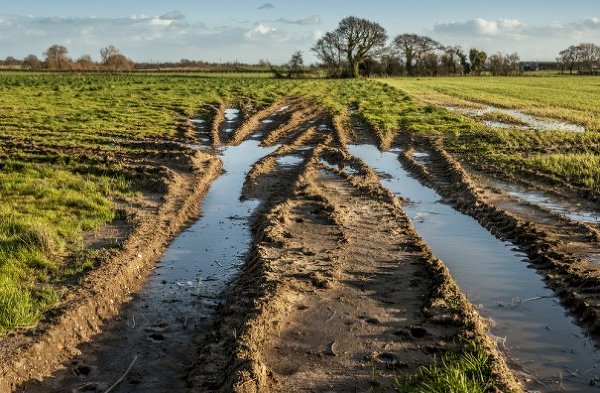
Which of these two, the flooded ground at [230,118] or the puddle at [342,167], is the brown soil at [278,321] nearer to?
the puddle at [342,167]

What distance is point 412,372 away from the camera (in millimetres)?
6020

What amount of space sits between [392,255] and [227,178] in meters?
7.67

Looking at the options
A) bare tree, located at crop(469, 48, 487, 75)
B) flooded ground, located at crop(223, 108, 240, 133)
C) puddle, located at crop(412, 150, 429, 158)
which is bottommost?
puddle, located at crop(412, 150, 429, 158)

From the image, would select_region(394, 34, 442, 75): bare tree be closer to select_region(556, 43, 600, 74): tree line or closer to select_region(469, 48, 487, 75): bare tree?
select_region(469, 48, 487, 75): bare tree

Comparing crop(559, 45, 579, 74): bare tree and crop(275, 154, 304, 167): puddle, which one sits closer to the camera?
crop(275, 154, 304, 167): puddle

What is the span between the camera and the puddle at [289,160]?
17.2 meters

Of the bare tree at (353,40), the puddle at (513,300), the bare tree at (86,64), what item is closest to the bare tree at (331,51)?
the bare tree at (353,40)

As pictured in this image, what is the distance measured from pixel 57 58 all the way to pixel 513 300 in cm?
9156

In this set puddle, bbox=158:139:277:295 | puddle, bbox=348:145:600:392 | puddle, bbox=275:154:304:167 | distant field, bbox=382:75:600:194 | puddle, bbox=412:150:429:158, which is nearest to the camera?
puddle, bbox=348:145:600:392

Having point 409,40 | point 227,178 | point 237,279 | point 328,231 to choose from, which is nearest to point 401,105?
point 227,178

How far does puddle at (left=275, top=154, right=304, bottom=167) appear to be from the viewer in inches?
678

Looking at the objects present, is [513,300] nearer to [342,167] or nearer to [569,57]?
[342,167]

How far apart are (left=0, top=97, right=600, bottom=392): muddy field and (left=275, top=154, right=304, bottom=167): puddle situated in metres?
2.46

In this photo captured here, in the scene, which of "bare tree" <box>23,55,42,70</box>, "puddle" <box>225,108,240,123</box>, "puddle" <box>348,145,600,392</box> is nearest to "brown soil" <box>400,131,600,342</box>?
"puddle" <box>348,145,600,392</box>
